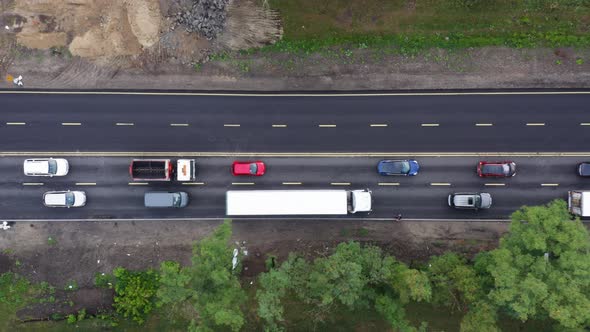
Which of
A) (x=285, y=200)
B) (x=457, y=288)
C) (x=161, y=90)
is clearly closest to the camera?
(x=457, y=288)

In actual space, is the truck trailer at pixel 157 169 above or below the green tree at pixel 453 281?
above

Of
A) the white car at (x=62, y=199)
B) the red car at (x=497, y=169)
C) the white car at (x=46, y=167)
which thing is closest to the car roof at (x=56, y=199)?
the white car at (x=62, y=199)

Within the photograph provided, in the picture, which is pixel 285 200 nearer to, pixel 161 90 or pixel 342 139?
pixel 342 139

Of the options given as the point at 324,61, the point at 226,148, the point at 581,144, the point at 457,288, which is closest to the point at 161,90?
the point at 226,148

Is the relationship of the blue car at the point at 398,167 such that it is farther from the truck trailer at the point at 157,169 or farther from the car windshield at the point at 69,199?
the car windshield at the point at 69,199

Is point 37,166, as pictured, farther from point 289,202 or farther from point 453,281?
point 453,281
